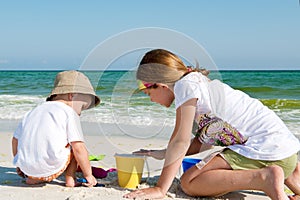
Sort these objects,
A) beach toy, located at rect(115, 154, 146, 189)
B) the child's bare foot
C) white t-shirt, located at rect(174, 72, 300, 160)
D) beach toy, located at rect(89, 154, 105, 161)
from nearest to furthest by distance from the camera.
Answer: the child's bare foot < white t-shirt, located at rect(174, 72, 300, 160) < beach toy, located at rect(115, 154, 146, 189) < beach toy, located at rect(89, 154, 105, 161)

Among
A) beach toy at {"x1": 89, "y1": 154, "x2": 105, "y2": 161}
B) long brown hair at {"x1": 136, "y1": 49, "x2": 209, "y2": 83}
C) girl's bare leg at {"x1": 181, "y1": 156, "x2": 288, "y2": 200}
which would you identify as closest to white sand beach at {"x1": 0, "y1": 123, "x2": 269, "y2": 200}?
beach toy at {"x1": 89, "y1": 154, "x2": 105, "y2": 161}

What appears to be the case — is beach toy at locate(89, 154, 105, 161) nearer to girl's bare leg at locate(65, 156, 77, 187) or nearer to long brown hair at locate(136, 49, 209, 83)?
girl's bare leg at locate(65, 156, 77, 187)

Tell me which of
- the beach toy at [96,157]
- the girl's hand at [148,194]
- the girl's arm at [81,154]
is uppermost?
the girl's arm at [81,154]

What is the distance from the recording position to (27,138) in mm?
2830

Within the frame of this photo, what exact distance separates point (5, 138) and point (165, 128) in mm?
2403

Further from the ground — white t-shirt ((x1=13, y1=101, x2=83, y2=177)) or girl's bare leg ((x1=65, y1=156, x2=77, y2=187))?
white t-shirt ((x1=13, y1=101, x2=83, y2=177))

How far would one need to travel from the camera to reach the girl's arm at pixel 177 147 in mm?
2600

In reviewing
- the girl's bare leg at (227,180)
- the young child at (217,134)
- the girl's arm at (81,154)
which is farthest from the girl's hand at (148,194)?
the girl's arm at (81,154)

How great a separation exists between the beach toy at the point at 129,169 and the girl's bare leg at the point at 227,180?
32 centimetres

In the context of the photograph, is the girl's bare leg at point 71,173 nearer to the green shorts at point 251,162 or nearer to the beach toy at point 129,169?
the beach toy at point 129,169

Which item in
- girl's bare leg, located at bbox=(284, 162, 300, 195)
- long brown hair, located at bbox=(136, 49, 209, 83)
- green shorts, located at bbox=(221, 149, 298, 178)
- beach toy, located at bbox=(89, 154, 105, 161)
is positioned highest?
long brown hair, located at bbox=(136, 49, 209, 83)

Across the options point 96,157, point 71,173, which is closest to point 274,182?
point 71,173

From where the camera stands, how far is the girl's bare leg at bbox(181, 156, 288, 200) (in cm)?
257

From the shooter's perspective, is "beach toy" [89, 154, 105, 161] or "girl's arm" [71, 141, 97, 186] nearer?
"girl's arm" [71, 141, 97, 186]
